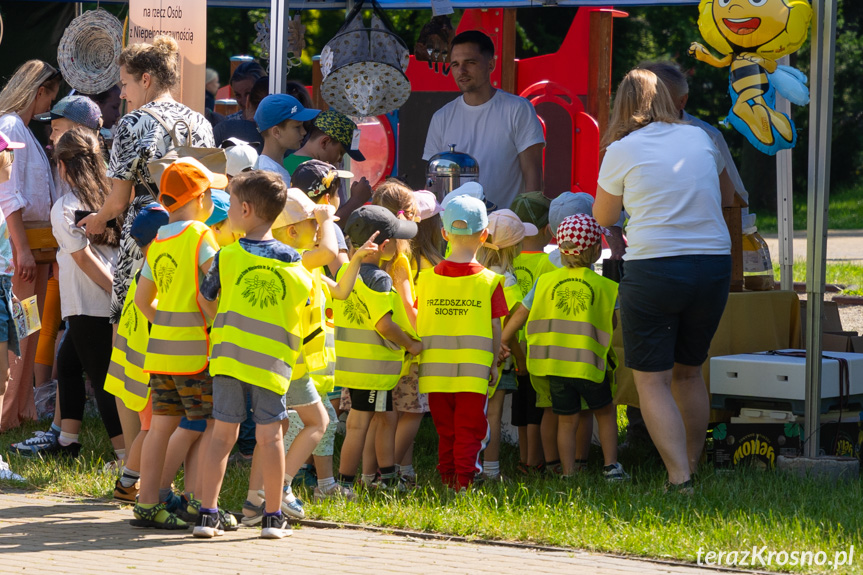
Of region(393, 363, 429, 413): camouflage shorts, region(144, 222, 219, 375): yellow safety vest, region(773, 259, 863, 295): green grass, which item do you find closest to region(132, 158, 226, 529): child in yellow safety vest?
region(144, 222, 219, 375): yellow safety vest

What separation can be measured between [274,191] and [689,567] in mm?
2075

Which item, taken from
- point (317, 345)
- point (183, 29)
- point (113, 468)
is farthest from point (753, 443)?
point (183, 29)

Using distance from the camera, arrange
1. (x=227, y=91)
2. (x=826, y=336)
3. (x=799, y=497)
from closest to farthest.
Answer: (x=799, y=497), (x=826, y=336), (x=227, y=91)

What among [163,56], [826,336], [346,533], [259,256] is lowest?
[346,533]

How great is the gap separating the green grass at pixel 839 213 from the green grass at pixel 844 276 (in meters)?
5.12

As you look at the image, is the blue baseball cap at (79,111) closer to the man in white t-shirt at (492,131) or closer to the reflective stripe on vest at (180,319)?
the man in white t-shirt at (492,131)

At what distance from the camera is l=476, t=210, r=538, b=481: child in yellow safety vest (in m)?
5.67

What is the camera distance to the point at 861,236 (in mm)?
20172

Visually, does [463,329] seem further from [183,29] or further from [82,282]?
[183,29]

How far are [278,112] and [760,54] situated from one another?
7.86 feet

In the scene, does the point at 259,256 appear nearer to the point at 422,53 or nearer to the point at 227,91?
the point at 422,53

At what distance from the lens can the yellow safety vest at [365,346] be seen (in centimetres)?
520

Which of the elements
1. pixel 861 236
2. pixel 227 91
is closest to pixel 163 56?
pixel 227 91

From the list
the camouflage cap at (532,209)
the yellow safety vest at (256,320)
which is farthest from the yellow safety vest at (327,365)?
the camouflage cap at (532,209)
